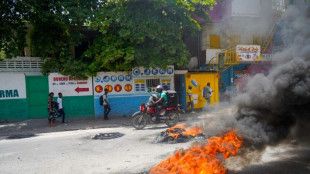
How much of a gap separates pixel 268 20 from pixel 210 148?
21.7 feet

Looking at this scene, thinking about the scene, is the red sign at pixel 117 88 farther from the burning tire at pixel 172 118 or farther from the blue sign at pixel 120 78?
the burning tire at pixel 172 118

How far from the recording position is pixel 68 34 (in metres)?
12.5

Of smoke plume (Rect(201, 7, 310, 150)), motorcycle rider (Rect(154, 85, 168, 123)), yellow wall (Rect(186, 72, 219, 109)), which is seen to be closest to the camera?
smoke plume (Rect(201, 7, 310, 150))

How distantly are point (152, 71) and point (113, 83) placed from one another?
239cm

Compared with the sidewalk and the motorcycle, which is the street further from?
the sidewalk

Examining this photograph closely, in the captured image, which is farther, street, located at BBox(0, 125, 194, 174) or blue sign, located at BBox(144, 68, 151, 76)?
blue sign, located at BBox(144, 68, 151, 76)

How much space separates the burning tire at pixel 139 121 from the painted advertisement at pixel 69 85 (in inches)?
179

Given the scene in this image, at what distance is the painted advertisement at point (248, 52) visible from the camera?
49.8ft

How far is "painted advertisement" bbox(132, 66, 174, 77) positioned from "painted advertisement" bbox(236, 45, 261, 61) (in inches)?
197

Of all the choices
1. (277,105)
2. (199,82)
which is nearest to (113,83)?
(199,82)

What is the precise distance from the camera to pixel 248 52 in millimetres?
15422

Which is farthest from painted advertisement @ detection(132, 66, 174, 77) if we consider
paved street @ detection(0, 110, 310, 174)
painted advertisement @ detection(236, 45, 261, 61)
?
paved street @ detection(0, 110, 310, 174)

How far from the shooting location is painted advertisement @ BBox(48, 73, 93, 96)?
12062 millimetres

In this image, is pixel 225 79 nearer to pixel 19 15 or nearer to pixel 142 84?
pixel 142 84
